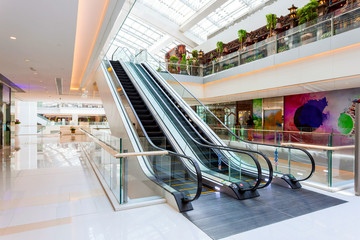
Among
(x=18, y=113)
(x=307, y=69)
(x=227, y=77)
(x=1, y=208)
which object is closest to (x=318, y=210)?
(x=1, y=208)

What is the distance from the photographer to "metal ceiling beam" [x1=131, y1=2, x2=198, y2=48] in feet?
75.0

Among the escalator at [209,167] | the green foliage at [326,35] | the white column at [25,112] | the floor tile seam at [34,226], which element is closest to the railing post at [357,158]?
the escalator at [209,167]

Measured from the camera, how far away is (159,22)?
23812 mm

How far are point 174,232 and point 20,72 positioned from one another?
31.0 feet

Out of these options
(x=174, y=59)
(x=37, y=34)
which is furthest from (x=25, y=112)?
(x=37, y=34)

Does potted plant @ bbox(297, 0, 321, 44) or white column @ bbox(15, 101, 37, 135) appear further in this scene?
white column @ bbox(15, 101, 37, 135)

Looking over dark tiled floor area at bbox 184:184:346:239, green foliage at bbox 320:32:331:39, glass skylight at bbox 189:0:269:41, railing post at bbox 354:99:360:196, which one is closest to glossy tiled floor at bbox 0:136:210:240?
dark tiled floor area at bbox 184:184:346:239

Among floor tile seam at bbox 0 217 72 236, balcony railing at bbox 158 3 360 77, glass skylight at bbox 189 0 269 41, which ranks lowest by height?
floor tile seam at bbox 0 217 72 236

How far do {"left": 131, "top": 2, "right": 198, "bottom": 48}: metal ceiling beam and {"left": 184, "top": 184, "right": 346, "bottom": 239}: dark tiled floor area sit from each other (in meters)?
22.4

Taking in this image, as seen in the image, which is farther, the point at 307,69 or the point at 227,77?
the point at 227,77

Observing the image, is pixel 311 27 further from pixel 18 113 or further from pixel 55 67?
pixel 18 113

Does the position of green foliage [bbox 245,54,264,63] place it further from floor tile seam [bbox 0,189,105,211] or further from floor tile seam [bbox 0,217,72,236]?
floor tile seam [bbox 0,217,72,236]

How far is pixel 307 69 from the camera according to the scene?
854 cm

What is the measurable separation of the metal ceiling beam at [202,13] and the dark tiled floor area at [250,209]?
58.3 feet
